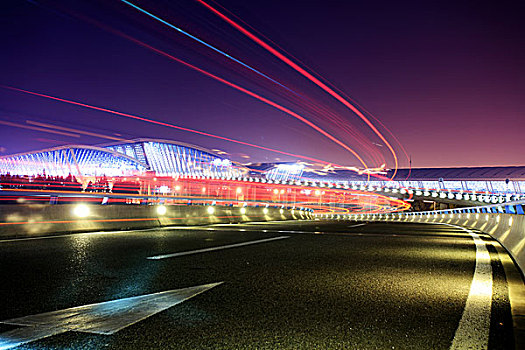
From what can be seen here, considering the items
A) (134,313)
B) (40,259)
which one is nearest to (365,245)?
(40,259)

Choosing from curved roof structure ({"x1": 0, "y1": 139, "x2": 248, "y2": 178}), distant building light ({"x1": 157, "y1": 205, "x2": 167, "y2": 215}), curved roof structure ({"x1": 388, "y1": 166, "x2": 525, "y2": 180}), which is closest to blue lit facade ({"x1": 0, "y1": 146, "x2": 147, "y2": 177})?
curved roof structure ({"x1": 0, "y1": 139, "x2": 248, "y2": 178})

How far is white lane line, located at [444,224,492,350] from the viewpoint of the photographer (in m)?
3.04

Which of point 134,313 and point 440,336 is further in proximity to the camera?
point 134,313

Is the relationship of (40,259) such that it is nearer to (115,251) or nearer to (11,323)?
(115,251)

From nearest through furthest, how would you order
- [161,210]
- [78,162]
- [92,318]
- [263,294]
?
[92,318], [263,294], [161,210], [78,162]

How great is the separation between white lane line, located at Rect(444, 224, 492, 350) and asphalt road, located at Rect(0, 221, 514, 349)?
5 centimetres

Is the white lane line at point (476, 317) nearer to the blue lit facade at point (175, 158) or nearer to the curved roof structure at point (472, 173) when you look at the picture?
the blue lit facade at point (175, 158)

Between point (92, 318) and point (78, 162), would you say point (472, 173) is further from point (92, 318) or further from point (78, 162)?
point (92, 318)

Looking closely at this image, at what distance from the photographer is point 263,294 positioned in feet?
15.0

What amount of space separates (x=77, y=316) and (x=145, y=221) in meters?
11.7

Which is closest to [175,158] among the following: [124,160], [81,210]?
[124,160]

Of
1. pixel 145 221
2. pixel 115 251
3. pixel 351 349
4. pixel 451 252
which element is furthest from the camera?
pixel 145 221

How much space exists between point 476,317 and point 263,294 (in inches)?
76.6

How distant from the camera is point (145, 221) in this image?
15.0 meters
